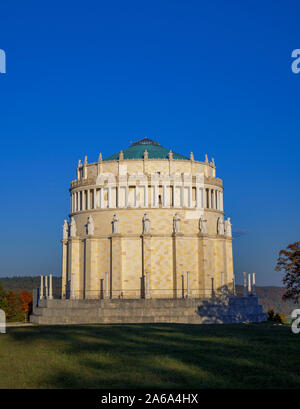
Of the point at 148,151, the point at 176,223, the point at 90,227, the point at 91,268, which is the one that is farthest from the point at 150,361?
the point at 148,151

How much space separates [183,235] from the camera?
2211 inches

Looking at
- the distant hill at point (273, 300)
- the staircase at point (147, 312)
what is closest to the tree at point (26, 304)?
the staircase at point (147, 312)

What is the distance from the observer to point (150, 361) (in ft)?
70.0

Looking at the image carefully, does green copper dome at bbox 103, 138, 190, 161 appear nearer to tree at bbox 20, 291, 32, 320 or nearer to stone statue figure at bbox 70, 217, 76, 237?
stone statue figure at bbox 70, 217, 76, 237

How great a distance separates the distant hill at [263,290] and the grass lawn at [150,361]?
11928 cm

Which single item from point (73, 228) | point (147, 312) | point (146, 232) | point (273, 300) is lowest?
point (273, 300)

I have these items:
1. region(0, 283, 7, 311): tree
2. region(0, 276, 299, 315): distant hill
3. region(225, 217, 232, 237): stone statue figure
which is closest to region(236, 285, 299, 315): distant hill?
region(0, 276, 299, 315): distant hill

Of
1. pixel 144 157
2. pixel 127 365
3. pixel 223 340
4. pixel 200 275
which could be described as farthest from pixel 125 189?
pixel 127 365

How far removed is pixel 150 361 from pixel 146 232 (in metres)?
A: 34.1

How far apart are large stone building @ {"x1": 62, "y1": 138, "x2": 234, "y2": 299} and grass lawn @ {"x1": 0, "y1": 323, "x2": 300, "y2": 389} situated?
2492cm

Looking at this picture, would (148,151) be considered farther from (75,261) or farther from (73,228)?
(75,261)
